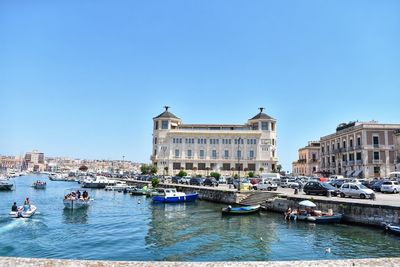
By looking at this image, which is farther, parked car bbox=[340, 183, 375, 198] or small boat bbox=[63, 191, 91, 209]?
small boat bbox=[63, 191, 91, 209]

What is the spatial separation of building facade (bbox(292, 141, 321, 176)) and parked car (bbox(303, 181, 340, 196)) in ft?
194

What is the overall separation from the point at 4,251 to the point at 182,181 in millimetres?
47271

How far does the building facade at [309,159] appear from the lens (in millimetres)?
93000

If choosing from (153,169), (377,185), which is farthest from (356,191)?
(153,169)

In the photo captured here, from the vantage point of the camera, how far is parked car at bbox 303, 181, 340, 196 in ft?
107

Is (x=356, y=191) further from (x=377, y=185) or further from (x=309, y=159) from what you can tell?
(x=309, y=159)

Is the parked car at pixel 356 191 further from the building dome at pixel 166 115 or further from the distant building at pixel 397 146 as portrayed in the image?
the building dome at pixel 166 115

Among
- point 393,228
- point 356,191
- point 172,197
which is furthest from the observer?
point 172,197

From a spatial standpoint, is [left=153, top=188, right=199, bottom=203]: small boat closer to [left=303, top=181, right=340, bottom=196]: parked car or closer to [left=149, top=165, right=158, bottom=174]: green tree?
[left=303, top=181, right=340, bottom=196]: parked car

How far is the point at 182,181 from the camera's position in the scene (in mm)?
64312

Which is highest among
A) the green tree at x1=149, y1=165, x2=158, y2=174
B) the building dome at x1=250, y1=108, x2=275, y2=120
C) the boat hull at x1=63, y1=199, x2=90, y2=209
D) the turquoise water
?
the building dome at x1=250, y1=108, x2=275, y2=120

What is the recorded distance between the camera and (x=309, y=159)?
9450 cm

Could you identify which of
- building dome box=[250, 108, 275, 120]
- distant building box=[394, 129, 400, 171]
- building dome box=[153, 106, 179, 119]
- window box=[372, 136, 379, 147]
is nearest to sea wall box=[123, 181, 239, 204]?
distant building box=[394, 129, 400, 171]

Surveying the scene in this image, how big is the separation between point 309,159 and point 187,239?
81.2 meters
